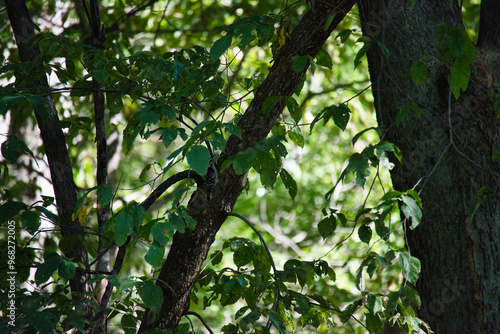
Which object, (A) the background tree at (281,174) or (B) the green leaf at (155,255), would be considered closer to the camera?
(B) the green leaf at (155,255)

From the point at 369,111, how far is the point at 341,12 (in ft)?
11.1

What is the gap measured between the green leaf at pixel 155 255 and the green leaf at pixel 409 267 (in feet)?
2.14

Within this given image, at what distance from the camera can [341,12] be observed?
60.1 inches

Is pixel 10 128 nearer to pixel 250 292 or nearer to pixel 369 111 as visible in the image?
pixel 250 292

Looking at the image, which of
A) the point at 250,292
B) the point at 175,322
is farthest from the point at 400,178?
the point at 175,322

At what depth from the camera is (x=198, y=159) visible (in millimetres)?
1002

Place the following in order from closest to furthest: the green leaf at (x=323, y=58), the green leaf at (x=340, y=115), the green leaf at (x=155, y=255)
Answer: the green leaf at (x=155, y=255) < the green leaf at (x=340, y=115) < the green leaf at (x=323, y=58)

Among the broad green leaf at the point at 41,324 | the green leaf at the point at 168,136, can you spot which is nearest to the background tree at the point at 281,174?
the green leaf at the point at 168,136

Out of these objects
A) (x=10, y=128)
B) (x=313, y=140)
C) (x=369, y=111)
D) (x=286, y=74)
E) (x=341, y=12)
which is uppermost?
(x=313, y=140)

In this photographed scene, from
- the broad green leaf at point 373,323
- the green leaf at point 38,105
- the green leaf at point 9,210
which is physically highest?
the green leaf at point 38,105

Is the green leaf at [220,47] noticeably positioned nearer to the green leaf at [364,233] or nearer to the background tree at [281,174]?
the background tree at [281,174]

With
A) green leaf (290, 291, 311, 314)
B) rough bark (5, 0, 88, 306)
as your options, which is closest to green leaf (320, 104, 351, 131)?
green leaf (290, 291, 311, 314)

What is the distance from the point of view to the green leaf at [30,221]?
1.27m

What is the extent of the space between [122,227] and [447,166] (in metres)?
1.14
